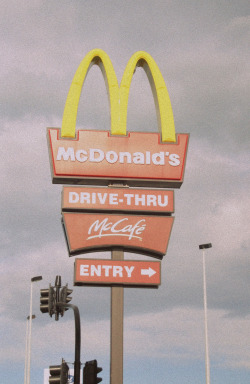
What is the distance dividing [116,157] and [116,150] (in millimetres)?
323

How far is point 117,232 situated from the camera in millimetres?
28641

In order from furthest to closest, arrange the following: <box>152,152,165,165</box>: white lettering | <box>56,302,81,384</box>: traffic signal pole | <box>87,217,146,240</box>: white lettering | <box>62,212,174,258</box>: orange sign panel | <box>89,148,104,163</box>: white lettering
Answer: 1. <box>152,152,165,165</box>: white lettering
2. <box>89,148,104,163</box>: white lettering
3. <box>87,217,146,240</box>: white lettering
4. <box>62,212,174,258</box>: orange sign panel
5. <box>56,302,81,384</box>: traffic signal pole

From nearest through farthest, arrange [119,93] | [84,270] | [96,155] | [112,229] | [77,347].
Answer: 1. [77,347]
2. [84,270]
3. [112,229]
4. [96,155]
5. [119,93]

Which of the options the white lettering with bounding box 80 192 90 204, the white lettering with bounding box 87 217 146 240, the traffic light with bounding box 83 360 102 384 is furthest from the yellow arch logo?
the traffic light with bounding box 83 360 102 384

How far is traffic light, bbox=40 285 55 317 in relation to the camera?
19.7m

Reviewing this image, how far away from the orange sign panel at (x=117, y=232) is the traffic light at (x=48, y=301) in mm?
8453

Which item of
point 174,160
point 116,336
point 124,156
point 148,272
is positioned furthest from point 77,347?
point 174,160

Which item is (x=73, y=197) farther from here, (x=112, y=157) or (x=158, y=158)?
(x=158, y=158)

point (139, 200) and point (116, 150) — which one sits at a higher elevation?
point (116, 150)

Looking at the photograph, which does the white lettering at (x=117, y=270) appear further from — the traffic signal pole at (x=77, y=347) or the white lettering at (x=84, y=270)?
the traffic signal pole at (x=77, y=347)

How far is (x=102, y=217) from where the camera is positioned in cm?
2870

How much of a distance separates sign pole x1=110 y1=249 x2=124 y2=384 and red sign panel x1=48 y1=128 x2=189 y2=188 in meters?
5.18

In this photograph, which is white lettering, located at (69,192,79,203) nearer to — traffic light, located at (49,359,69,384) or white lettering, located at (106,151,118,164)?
white lettering, located at (106,151,118,164)

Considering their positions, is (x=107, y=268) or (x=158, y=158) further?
(x=158, y=158)
